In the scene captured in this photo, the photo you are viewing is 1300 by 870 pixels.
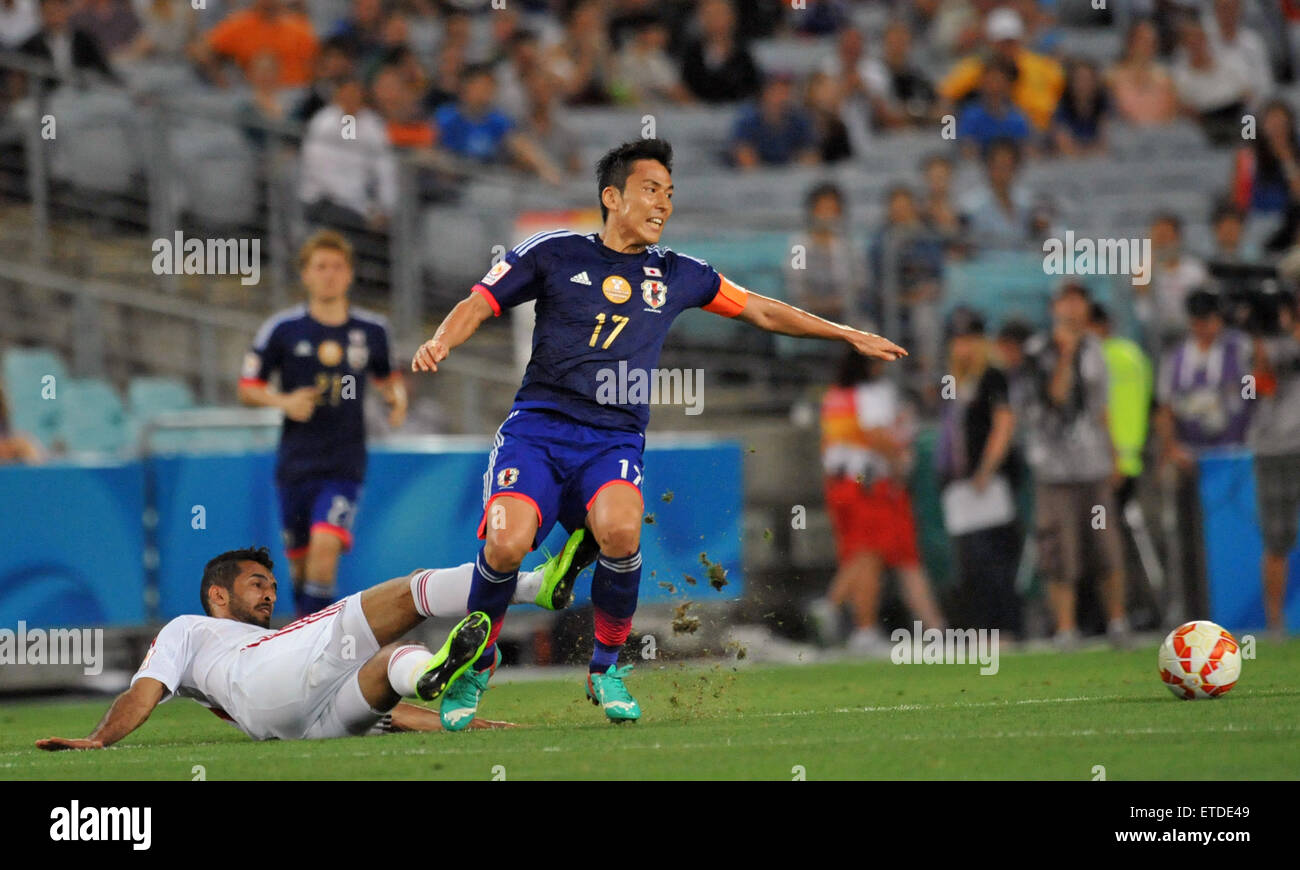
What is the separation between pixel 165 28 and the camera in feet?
58.5

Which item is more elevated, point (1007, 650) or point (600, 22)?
point (600, 22)

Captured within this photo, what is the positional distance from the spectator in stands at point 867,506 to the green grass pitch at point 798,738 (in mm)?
2955

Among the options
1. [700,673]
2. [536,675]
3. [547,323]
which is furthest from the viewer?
[536,675]

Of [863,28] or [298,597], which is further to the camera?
[863,28]

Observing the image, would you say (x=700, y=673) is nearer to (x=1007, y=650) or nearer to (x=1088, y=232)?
(x=1007, y=650)

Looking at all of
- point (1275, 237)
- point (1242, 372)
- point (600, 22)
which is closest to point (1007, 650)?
point (1242, 372)

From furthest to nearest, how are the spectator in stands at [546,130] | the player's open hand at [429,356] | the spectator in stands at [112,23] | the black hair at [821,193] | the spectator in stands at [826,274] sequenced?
1. the spectator in stands at [112,23]
2. the spectator in stands at [546,130]
3. the black hair at [821,193]
4. the spectator in stands at [826,274]
5. the player's open hand at [429,356]

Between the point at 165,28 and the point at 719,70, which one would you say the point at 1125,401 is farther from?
the point at 165,28

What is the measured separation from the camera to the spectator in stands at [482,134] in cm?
1650

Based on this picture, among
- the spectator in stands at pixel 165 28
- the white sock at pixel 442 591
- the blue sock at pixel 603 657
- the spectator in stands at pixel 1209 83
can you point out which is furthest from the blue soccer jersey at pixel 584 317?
the spectator in stands at pixel 1209 83

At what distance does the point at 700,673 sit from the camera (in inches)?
449

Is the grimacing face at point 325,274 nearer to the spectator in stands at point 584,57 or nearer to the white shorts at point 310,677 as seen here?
the white shorts at point 310,677

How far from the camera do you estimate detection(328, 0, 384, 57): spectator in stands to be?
1718 centimetres

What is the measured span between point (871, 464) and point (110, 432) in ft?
18.0
